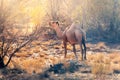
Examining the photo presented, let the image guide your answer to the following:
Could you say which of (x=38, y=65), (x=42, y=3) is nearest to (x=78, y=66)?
(x=38, y=65)

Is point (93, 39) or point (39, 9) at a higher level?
point (39, 9)

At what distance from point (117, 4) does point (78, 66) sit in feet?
48.6

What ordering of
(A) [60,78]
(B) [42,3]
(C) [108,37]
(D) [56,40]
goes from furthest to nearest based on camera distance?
1. (B) [42,3]
2. (C) [108,37]
3. (D) [56,40]
4. (A) [60,78]

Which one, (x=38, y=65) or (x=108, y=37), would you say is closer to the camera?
(x=38, y=65)

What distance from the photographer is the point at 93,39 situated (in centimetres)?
2758

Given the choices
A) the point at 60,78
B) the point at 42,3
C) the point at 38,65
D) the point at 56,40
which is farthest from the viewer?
the point at 42,3

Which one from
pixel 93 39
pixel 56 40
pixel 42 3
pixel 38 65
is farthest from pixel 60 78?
pixel 42 3

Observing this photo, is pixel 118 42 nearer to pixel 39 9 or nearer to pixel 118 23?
pixel 118 23

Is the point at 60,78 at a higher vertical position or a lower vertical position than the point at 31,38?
lower

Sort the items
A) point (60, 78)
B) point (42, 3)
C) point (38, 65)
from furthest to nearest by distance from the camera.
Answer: point (42, 3) < point (38, 65) < point (60, 78)

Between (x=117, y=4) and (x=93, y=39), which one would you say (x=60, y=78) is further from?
(x=117, y=4)

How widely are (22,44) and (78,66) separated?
97.5 inches

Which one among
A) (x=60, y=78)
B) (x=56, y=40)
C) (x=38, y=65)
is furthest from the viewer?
(x=56, y=40)

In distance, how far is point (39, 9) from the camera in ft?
99.7
